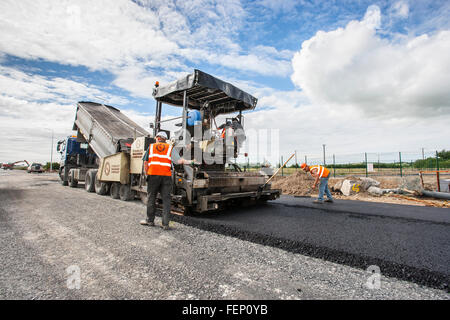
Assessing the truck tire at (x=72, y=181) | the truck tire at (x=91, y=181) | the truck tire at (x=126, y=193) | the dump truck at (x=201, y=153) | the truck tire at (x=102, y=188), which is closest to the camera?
the dump truck at (x=201, y=153)

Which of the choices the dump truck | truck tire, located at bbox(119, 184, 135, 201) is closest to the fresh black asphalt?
the dump truck

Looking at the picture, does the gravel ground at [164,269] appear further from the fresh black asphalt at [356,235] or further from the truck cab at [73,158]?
the truck cab at [73,158]

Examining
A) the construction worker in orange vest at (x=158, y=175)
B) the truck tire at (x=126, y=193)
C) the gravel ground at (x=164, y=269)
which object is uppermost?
the construction worker in orange vest at (x=158, y=175)

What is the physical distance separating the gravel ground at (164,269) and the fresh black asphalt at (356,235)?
17 centimetres

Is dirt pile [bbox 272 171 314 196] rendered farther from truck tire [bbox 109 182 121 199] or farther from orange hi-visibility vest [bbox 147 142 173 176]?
orange hi-visibility vest [bbox 147 142 173 176]

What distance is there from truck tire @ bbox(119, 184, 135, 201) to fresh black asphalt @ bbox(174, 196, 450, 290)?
2353mm

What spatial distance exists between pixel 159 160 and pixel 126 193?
9.88 ft

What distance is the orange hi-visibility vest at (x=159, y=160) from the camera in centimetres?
392

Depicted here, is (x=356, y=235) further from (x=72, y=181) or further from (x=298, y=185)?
(x=72, y=181)

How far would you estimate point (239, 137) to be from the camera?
16.9ft

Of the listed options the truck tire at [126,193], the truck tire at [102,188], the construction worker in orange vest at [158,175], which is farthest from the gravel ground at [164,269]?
the truck tire at [102,188]

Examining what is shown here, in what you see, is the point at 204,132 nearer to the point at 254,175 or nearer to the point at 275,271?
the point at 254,175
